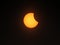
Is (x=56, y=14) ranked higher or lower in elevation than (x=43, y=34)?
higher

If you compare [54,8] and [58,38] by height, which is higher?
[54,8]

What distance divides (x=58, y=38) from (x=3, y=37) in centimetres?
47

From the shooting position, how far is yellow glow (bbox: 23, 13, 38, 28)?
103 inches

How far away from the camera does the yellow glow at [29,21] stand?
103 inches

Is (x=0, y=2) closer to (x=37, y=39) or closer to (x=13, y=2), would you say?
(x=13, y=2)

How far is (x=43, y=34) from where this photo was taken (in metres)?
2.65

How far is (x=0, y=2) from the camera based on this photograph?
263 centimetres

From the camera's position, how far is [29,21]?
260cm

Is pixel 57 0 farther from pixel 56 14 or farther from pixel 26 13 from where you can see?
pixel 26 13

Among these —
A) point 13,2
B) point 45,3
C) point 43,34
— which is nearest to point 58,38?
point 43,34

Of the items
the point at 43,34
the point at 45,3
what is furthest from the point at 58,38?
the point at 45,3

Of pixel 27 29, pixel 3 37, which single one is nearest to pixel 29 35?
pixel 27 29

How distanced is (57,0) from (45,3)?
0.11 meters

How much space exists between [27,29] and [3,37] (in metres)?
0.22
